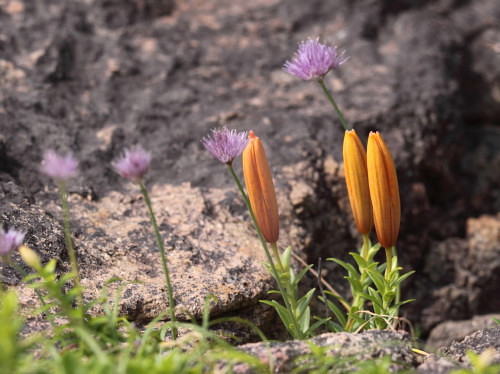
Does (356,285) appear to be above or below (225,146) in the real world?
below

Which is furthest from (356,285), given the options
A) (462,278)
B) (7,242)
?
(462,278)

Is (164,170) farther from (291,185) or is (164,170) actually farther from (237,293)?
(237,293)

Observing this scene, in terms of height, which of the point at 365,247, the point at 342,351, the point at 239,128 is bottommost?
the point at 342,351

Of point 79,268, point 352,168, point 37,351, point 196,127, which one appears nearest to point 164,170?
point 196,127

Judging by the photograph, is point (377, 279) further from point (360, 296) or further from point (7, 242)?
point (7, 242)

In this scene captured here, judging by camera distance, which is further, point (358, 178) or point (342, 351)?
point (358, 178)

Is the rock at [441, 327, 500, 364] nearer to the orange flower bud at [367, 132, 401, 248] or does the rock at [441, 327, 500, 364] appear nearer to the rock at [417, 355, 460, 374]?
the rock at [417, 355, 460, 374]
